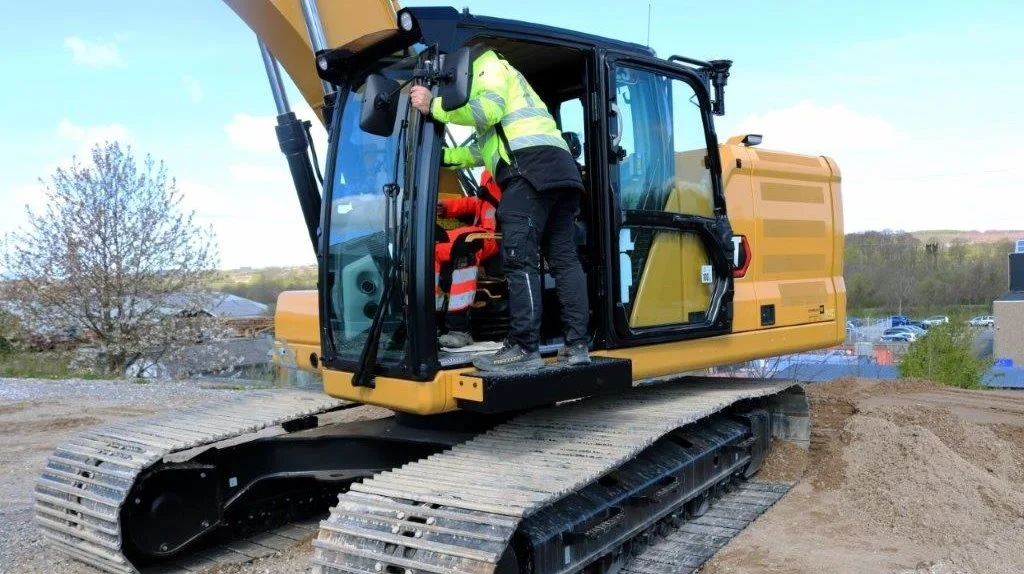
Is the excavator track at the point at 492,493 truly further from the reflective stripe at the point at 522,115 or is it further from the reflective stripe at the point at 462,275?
the reflective stripe at the point at 522,115

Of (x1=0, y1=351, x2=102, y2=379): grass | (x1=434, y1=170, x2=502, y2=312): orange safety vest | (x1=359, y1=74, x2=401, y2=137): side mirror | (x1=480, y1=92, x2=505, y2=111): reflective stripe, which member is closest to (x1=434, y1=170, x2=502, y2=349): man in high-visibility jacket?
(x1=434, y1=170, x2=502, y2=312): orange safety vest

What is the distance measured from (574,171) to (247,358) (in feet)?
60.9

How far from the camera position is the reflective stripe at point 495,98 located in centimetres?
376

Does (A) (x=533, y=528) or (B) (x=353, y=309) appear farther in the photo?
(B) (x=353, y=309)

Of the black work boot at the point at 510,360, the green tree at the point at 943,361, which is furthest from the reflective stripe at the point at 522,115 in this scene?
the green tree at the point at 943,361

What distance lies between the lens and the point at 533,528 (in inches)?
142

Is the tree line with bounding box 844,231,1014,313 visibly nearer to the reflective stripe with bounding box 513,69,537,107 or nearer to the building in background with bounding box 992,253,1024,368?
the building in background with bounding box 992,253,1024,368

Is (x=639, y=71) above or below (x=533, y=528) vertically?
above

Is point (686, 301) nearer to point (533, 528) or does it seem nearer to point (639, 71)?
point (639, 71)

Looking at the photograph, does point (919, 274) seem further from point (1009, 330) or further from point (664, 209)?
point (664, 209)

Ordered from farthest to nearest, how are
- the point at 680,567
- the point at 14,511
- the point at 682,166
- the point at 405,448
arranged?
the point at 14,511 < the point at 682,166 < the point at 405,448 < the point at 680,567

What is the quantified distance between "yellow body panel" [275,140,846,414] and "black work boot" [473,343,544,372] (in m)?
0.60

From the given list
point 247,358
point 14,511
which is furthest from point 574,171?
point 247,358

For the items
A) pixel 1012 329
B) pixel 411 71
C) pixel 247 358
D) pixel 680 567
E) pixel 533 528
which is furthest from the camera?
pixel 1012 329
